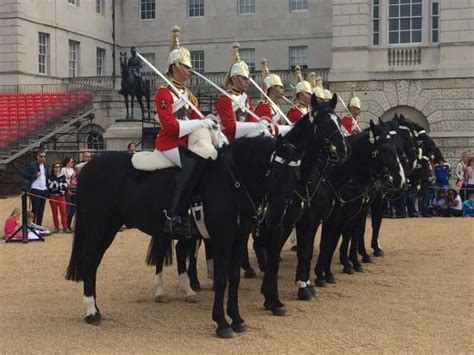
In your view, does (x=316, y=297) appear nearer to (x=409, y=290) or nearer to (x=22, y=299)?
(x=409, y=290)

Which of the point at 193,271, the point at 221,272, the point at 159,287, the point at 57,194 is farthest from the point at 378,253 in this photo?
the point at 57,194

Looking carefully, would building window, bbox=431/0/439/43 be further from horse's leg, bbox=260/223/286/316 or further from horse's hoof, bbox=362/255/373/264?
horse's leg, bbox=260/223/286/316

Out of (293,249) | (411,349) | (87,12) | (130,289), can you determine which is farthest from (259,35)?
(411,349)

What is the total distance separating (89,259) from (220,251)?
1.63m

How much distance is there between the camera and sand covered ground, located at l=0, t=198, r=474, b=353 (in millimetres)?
6004

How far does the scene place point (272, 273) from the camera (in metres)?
7.32

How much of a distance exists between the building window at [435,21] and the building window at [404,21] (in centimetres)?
51

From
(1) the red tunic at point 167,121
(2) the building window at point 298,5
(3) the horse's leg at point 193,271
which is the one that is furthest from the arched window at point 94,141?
(1) the red tunic at point 167,121

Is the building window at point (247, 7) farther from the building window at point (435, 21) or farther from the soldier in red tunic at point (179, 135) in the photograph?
the soldier in red tunic at point (179, 135)

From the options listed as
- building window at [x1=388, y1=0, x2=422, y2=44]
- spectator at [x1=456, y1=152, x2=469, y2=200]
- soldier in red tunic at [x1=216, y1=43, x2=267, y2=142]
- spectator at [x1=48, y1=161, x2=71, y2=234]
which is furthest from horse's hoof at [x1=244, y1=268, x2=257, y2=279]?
building window at [x1=388, y1=0, x2=422, y2=44]

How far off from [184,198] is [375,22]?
71.7 ft

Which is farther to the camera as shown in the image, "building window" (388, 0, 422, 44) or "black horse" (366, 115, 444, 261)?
"building window" (388, 0, 422, 44)

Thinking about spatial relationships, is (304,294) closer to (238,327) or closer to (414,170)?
(238,327)

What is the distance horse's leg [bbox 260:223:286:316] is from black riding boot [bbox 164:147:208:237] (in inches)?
36.0
